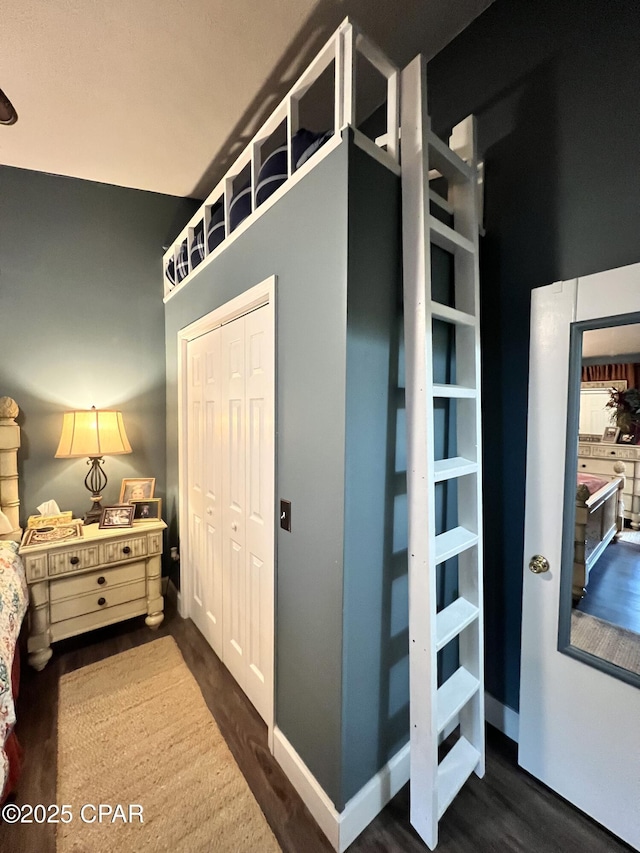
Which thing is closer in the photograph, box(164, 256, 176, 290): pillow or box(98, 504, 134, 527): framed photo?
box(98, 504, 134, 527): framed photo

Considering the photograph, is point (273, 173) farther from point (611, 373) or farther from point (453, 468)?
point (611, 373)

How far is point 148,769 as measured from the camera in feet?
4.75

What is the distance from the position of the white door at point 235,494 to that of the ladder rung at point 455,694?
68cm

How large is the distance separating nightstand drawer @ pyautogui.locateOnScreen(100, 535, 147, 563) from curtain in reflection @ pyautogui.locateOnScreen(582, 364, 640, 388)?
250cm

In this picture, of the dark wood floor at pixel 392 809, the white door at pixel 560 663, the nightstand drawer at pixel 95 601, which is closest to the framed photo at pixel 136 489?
the nightstand drawer at pixel 95 601

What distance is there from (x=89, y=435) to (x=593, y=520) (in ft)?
8.57

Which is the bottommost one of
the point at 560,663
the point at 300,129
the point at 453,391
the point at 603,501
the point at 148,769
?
the point at 148,769

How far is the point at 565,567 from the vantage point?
4.30 ft

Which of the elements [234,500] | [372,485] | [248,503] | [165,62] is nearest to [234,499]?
[234,500]

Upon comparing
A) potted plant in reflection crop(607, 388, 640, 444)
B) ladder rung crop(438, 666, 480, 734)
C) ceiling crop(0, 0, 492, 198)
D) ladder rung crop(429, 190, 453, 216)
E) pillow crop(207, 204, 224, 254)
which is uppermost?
ceiling crop(0, 0, 492, 198)

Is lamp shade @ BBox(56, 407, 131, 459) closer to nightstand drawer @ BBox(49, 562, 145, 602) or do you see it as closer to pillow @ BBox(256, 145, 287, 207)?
nightstand drawer @ BBox(49, 562, 145, 602)

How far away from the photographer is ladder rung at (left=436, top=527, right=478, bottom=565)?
48.0 inches

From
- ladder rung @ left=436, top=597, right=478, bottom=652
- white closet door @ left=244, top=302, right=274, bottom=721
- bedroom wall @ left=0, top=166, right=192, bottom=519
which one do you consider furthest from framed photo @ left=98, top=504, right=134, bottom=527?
ladder rung @ left=436, top=597, right=478, bottom=652

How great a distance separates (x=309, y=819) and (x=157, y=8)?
313cm
